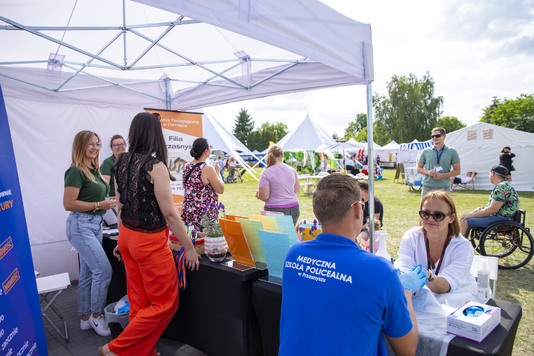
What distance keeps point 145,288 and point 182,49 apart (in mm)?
2879

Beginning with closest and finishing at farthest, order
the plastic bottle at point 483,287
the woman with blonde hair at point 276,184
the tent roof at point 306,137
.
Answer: the plastic bottle at point 483,287
the woman with blonde hair at point 276,184
the tent roof at point 306,137

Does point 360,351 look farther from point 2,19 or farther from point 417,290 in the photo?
point 2,19

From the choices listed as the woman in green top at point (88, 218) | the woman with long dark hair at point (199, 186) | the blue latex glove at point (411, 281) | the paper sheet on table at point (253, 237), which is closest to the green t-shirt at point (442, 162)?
the woman with long dark hair at point (199, 186)

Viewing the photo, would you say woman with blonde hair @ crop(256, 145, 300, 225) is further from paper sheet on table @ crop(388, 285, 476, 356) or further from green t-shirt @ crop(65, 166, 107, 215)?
paper sheet on table @ crop(388, 285, 476, 356)

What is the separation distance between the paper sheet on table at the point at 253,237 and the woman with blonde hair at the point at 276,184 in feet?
5.22

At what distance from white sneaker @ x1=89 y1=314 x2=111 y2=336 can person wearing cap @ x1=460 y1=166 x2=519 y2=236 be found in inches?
173

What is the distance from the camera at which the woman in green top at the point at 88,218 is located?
281 cm

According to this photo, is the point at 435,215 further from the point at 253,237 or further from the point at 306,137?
the point at 306,137

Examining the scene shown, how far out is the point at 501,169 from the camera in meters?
4.34

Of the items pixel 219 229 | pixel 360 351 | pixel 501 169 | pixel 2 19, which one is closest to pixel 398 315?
pixel 360 351

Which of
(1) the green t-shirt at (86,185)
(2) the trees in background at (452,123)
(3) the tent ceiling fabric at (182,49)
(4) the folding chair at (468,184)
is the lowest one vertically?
(4) the folding chair at (468,184)

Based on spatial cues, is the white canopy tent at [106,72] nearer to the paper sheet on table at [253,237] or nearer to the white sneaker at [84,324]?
the paper sheet on table at [253,237]

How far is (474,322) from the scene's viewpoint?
1265mm

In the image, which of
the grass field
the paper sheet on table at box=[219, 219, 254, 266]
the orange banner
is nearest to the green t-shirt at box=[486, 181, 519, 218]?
the grass field
